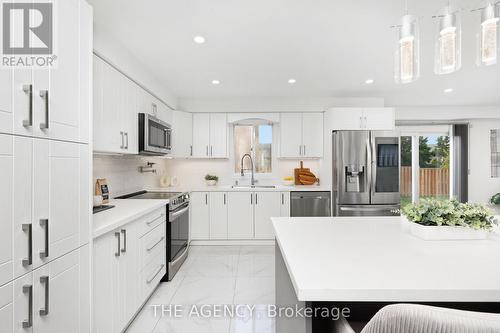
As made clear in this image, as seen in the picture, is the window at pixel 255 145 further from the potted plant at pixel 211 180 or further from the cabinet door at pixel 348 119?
the cabinet door at pixel 348 119

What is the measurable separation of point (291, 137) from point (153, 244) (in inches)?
110

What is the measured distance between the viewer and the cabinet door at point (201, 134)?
4.48 meters

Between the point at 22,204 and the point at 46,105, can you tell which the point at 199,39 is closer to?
the point at 46,105

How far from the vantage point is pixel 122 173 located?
317 centimetres

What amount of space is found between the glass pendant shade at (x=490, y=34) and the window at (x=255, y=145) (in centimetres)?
357

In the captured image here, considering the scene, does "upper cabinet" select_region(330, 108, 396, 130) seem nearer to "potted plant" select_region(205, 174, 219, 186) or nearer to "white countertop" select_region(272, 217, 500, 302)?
"potted plant" select_region(205, 174, 219, 186)

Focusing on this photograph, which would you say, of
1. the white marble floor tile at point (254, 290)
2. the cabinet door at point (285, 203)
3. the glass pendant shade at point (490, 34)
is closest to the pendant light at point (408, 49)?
the glass pendant shade at point (490, 34)

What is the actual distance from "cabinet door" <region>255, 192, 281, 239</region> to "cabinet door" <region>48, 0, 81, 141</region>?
303 centimetres

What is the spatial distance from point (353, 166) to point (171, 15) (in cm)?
314

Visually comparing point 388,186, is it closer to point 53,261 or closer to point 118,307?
point 118,307

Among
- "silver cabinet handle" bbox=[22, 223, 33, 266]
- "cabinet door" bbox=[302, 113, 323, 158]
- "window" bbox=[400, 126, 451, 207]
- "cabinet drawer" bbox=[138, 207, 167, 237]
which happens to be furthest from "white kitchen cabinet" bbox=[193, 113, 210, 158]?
"window" bbox=[400, 126, 451, 207]

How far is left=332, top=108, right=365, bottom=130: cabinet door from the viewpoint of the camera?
4109mm

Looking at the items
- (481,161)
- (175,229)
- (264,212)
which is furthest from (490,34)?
(481,161)

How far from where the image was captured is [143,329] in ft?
6.73
